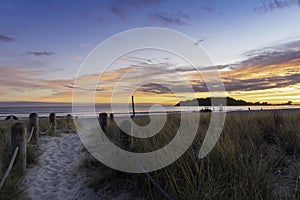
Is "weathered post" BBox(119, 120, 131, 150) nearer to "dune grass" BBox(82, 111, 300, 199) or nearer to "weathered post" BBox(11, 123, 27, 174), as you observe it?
"dune grass" BBox(82, 111, 300, 199)

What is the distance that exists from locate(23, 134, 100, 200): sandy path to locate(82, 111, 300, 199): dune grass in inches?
14.8

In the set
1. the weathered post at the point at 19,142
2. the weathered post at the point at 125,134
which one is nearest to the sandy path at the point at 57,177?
the weathered post at the point at 19,142

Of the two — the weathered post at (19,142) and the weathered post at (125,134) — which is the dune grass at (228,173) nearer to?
the weathered post at (125,134)

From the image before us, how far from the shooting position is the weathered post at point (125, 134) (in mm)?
6324

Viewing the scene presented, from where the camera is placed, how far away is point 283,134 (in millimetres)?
6109

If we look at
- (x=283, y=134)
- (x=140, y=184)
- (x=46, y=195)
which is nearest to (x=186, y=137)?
(x=140, y=184)

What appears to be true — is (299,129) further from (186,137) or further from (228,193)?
(228,193)

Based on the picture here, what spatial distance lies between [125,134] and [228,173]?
3.04 metres

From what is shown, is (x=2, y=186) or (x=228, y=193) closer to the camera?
(x=228, y=193)

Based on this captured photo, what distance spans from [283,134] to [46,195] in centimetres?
526

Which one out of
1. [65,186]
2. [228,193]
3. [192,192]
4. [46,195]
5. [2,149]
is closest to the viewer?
[192,192]

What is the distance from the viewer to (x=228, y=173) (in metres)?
4.08

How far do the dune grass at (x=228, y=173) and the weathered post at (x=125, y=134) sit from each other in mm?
220

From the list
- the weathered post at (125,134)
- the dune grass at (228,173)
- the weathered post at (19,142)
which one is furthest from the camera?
the weathered post at (19,142)
